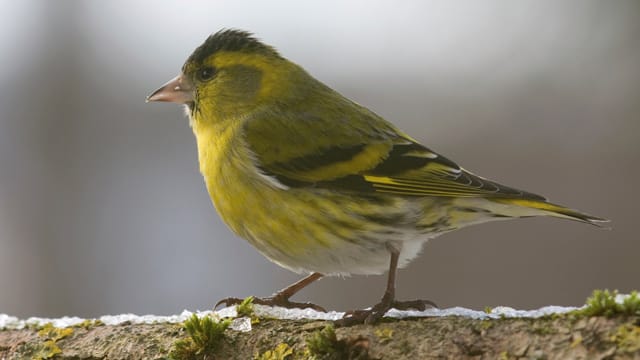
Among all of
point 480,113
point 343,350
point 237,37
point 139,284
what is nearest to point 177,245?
point 139,284

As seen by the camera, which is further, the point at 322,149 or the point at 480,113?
the point at 480,113

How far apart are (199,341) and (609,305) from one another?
51.2 inches

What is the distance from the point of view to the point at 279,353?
2955 mm

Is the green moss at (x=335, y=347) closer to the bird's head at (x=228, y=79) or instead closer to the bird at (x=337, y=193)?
the bird at (x=337, y=193)

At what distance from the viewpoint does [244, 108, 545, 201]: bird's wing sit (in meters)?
3.84

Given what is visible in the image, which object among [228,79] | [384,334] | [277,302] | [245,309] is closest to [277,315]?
[245,309]

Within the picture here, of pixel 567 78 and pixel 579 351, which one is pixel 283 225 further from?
pixel 567 78

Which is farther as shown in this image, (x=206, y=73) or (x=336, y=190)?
(x=206, y=73)

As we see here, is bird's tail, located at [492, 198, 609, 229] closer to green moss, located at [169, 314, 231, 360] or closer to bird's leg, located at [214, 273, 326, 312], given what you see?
bird's leg, located at [214, 273, 326, 312]

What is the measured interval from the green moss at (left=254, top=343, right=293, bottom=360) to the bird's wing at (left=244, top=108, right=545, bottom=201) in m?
1.00

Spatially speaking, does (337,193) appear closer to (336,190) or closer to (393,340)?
(336,190)

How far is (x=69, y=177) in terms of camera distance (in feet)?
32.2

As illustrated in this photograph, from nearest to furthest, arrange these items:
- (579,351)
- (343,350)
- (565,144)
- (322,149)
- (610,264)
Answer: (579,351) < (343,350) < (322,149) < (610,264) < (565,144)

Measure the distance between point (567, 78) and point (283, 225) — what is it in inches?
292
